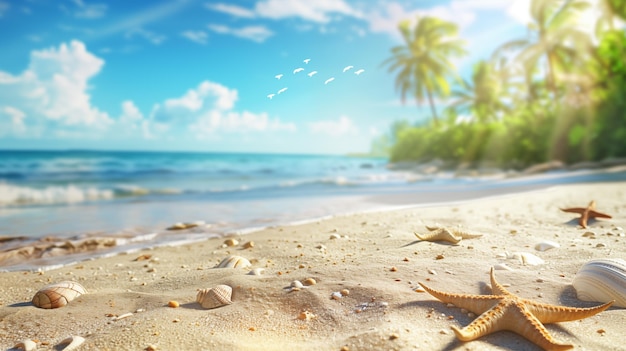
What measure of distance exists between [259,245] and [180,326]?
221 cm

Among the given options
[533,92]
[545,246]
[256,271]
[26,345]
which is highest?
[533,92]

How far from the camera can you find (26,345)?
2.29 meters

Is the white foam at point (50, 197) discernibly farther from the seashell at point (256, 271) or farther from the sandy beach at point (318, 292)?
the seashell at point (256, 271)

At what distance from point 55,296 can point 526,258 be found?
3.70 metres

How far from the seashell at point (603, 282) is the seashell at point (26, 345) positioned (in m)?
3.36

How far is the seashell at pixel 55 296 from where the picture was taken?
291 cm

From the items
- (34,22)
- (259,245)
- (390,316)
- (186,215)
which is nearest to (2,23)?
(34,22)

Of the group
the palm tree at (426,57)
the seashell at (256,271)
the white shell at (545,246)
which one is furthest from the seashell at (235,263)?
the palm tree at (426,57)

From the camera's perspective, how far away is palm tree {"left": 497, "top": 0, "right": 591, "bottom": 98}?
2611cm

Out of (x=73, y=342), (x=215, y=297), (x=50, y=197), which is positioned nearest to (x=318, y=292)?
(x=215, y=297)

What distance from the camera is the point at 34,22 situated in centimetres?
2991

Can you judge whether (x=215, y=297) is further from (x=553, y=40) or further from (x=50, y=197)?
(x=553, y=40)

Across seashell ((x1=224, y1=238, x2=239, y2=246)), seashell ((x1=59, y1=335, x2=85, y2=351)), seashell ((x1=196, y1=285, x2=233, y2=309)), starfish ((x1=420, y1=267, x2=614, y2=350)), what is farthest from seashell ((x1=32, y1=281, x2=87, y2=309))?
starfish ((x1=420, y1=267, x2=614, y2=350))

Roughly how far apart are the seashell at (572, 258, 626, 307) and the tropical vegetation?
2014cm
